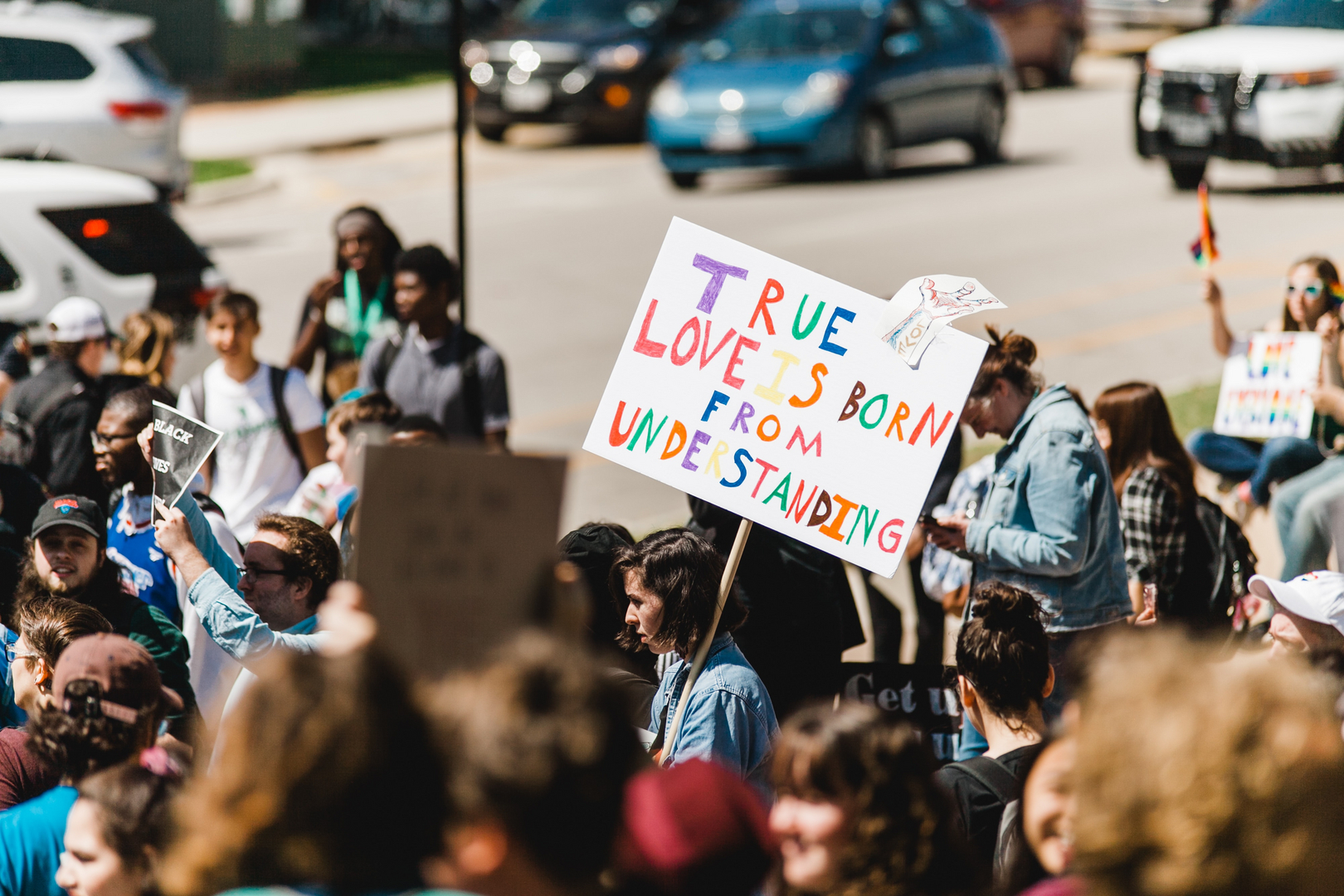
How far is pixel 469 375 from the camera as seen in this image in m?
6.17

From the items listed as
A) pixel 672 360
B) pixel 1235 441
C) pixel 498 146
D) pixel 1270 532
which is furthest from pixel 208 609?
pixel 498 146

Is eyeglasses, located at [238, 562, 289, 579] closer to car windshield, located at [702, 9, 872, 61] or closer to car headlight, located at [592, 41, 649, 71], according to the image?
car windshield, located at [702, 9, 872, 61]

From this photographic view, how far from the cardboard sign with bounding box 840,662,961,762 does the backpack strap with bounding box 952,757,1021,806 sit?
1.03 metres

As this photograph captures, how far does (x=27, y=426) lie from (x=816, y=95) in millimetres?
11567

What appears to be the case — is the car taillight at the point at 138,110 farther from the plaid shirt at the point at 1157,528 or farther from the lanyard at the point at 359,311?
the plaid shirt at the point at 1157,528

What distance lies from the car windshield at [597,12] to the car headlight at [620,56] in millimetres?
470

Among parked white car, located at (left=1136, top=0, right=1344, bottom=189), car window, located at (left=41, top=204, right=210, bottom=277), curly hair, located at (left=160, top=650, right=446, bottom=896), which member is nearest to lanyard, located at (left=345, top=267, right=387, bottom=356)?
car window, located at (left=41, top=204, right=210, bottom=277)

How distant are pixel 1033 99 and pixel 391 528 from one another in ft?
73.5

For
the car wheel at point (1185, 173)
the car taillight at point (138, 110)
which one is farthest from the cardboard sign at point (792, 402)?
the car wheel at point (1185, 173)

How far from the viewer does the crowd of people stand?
7.05 feet

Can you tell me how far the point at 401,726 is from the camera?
7.22ft

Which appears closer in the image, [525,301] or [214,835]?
[214,835]

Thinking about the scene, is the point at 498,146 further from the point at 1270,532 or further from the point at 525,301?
the point at 1270,532

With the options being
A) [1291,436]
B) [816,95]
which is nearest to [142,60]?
[816,95]
